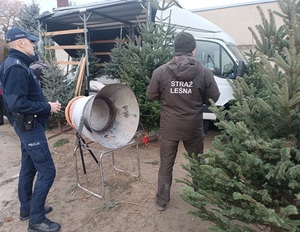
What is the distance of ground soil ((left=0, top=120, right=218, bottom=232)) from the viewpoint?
3.28 m

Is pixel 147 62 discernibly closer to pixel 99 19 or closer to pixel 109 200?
pixel 109 200

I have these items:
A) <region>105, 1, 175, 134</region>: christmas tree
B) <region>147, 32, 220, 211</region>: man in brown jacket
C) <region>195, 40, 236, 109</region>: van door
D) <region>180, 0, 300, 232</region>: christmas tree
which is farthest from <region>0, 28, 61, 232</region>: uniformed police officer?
<region>195, 40, 236, 109</region>: van door

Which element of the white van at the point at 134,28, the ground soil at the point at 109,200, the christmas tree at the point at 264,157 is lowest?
the ground soil at the point at 109,200

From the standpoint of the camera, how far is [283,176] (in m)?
1.79

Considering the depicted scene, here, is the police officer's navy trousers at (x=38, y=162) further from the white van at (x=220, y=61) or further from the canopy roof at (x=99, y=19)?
the canopy roof at (x=99, y=19)

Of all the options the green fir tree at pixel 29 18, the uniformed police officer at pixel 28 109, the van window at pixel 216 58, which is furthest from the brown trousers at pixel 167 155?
the green fir tree at pixel 29 18

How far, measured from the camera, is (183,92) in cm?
315

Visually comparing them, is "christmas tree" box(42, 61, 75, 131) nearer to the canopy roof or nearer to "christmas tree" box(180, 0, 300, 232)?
the canopy roof

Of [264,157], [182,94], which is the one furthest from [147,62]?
[264,157]

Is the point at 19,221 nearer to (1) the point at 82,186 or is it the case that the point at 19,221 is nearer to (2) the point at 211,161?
(1) the point at 82,186

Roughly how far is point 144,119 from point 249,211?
3.83 metres

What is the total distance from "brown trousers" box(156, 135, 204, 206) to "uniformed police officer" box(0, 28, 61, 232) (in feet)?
4.32

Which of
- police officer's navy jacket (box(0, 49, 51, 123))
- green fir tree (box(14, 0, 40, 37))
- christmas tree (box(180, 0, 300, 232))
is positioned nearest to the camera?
christmas tree (box(180, 0, 300, 232))

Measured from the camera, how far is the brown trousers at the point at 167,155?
3.35 metres
